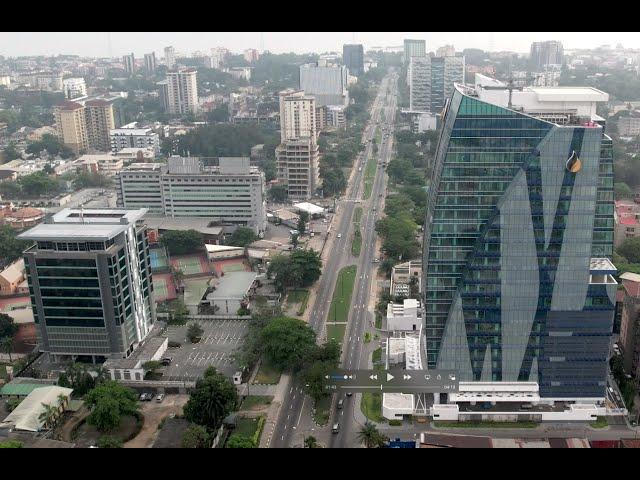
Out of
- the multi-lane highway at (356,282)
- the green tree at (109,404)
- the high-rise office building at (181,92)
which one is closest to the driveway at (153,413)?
the green tree at (109,404)

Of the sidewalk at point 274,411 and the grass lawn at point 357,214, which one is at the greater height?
the sidewalk at point 274,411

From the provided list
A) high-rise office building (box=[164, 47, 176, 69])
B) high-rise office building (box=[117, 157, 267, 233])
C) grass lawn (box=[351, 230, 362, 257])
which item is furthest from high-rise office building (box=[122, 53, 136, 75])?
grass lawn (box=[351, 230, 362, 257])

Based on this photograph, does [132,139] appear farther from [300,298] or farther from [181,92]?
[300,298]

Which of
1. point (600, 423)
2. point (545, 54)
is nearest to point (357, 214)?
point (600, 423)

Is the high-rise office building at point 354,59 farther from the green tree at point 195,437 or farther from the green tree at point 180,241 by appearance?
the green tree at point 195,437

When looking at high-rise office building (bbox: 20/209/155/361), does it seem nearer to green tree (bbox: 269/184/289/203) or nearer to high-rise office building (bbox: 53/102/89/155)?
green tree (bbox: 269/184/289/203)

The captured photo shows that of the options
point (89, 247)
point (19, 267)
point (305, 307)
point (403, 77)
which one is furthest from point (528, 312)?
point (403, 77)

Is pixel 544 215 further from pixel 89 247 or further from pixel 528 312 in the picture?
pixel 89 247
